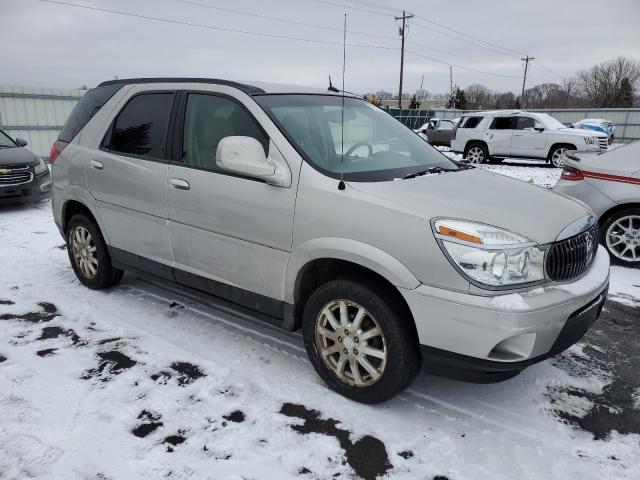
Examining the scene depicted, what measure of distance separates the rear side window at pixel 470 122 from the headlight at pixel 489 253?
1607 centimetres

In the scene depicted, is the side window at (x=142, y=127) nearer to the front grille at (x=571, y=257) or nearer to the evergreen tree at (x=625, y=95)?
the front grille at (x=571, y=257)

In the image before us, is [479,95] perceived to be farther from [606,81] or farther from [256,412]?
[256,412]

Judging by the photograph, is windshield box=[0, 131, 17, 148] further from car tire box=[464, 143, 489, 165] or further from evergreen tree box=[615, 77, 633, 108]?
evergreen tree box=[615, 77, 633, 108]

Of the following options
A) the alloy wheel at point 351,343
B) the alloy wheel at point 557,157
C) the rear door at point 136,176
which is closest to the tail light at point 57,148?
the rear door at point 136,176

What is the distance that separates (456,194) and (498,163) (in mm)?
16501

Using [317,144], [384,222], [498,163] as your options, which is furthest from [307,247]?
[498,163]

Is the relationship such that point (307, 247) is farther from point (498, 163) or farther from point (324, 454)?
point (498, 163)

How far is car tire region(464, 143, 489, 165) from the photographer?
57.1ft

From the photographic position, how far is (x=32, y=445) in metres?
2.61

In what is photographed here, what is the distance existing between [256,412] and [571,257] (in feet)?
6.60

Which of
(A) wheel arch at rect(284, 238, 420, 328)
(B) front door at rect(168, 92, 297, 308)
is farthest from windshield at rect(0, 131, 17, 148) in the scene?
(A) wheel arch at rect(284, 238, 420, 328)

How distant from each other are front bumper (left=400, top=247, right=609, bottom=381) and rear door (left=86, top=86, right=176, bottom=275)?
2189mm

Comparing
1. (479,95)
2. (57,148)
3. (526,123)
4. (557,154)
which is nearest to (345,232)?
(57,148)

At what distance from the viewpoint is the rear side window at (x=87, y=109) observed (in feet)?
15.0
